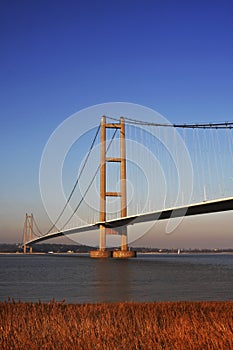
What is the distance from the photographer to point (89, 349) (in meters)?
5.54

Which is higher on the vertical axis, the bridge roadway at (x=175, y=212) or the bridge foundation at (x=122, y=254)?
the bridge roadway at (x=175, y=212)

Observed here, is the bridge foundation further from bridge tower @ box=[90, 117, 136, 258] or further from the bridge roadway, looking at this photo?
the bridge roadway

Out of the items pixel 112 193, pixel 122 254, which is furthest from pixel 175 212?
pixel 122 254

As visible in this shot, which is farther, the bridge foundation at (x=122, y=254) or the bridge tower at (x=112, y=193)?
the bridge foundation at (x=122, y=254)

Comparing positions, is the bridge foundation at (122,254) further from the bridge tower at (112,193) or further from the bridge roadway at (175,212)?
the bridge roadway at (175,212)

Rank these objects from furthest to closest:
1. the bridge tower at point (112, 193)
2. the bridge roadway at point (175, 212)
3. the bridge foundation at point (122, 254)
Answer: the bridge foundation at point (122, 254)
the bridge tower at point (112, 193)
the bridge roadway at point (175, 212)

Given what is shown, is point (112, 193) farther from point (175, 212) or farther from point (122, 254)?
point (175, 212)

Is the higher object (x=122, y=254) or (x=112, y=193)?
(x=112, y=193)

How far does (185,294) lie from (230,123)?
26.8 meters

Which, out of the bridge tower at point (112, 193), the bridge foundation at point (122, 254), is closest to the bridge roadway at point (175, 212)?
the bridge tower at point (112, 193)

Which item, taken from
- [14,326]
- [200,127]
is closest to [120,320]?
[14,326]

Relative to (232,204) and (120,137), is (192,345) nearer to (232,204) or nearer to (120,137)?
(232,204)

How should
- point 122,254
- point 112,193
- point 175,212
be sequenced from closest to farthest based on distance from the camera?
point 175,212 → point 112,193 → point 122,254

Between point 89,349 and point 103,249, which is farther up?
point 103,249
